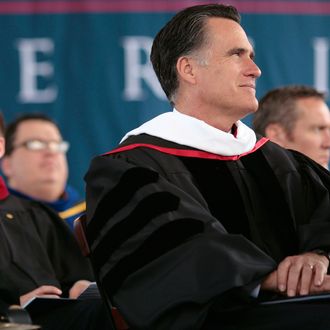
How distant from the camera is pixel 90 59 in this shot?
7562mm

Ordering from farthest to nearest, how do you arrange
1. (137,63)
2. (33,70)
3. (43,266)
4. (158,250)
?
(137,63) < (33,70) < (43,266) < (158,250)

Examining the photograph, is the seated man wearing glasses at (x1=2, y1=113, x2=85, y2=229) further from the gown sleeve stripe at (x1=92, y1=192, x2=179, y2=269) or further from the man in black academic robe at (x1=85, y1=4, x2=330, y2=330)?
the gown sleeve stripe at (x1=92, y1=192, x2=179, y2=269)

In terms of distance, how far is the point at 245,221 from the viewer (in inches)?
146

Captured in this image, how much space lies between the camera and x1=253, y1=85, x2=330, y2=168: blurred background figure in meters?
5.25

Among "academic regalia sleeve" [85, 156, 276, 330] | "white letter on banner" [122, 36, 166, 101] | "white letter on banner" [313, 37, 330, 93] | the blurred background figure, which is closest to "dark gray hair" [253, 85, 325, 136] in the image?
the blurred background figure

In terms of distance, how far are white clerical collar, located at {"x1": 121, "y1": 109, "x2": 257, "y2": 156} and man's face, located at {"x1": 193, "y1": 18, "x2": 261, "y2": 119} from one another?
0.08 metres

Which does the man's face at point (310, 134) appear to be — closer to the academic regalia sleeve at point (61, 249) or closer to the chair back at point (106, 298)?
the academic regalia sleeve at point (61, 249)

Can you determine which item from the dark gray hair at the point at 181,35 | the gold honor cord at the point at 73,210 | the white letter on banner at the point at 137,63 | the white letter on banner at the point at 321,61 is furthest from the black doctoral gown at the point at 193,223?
the white letter on banner at the point at 321,61

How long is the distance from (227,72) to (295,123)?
1537 millimetres

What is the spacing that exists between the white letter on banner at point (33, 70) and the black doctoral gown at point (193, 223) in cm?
368

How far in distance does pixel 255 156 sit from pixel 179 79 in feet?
1.30

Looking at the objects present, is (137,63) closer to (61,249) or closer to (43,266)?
(61,249)

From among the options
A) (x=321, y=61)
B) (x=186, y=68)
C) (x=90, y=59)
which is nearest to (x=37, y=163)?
(x=90, y=59)

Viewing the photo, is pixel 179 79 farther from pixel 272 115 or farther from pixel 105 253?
pixel 272 115
